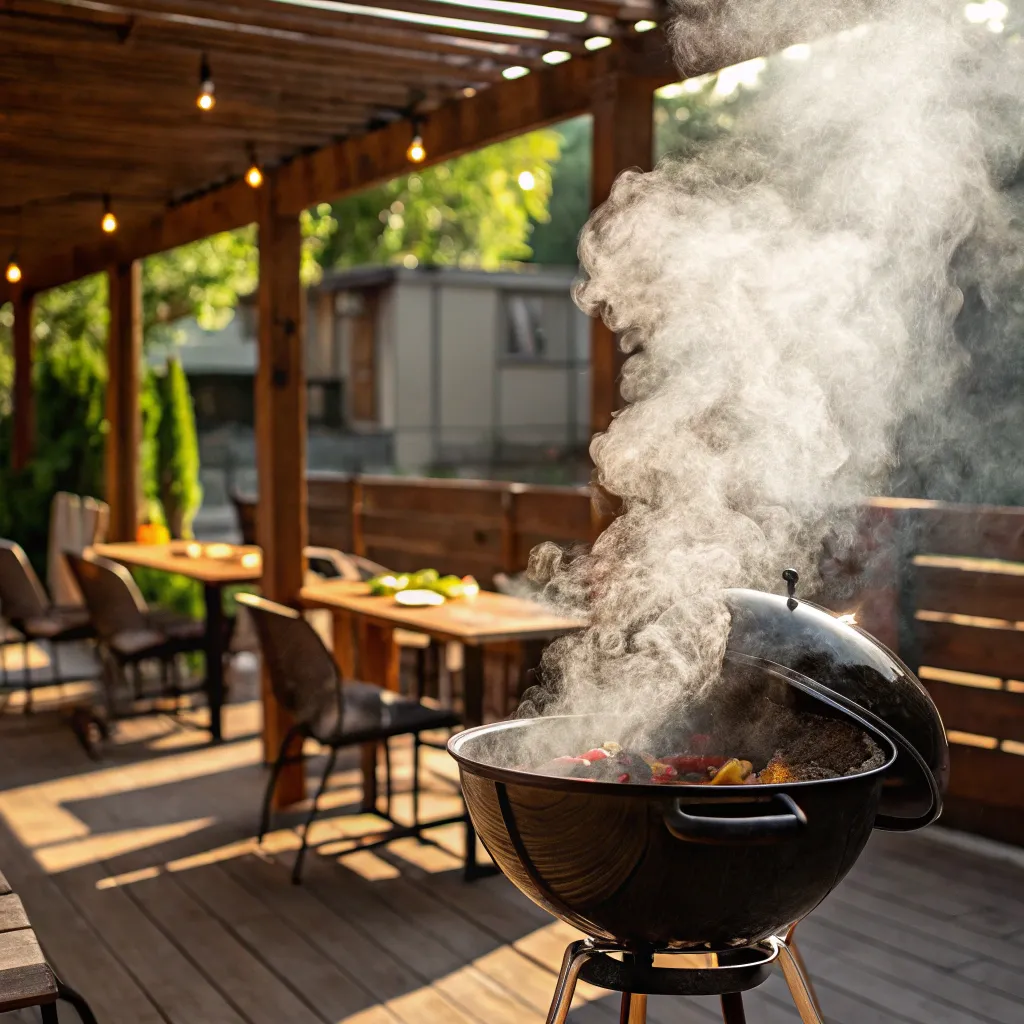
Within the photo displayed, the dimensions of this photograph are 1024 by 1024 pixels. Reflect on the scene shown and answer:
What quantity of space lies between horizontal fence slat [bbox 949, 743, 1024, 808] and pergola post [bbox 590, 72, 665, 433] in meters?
1.83

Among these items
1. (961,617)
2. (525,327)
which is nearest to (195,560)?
(961,617)

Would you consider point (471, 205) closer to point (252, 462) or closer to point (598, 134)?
point (252, 462)

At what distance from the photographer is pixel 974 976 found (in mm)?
3301

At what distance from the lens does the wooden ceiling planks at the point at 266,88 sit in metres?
3.38

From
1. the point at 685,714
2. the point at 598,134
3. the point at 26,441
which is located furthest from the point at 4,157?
the point at 26,441

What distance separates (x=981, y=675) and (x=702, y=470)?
6.20 ft

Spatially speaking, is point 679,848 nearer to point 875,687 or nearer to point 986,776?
point 875,687

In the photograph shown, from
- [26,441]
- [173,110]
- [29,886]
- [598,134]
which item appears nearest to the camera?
[598,134]

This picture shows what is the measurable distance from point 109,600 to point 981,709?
3744 mm

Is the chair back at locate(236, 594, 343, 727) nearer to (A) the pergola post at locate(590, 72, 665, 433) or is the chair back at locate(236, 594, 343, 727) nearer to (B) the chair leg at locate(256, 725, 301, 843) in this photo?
(B) the chair leg at locate(256, 725, 301, 843)

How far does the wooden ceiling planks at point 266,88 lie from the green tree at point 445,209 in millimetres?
10306

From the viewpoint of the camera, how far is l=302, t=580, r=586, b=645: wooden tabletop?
4094mm

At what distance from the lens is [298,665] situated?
416 centimetres

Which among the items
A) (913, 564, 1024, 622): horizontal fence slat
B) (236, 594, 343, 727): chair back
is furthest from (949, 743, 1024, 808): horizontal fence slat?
(236, 594, 343, 727): chair back
